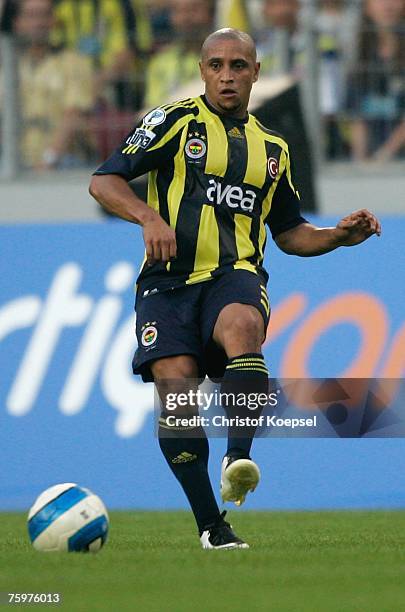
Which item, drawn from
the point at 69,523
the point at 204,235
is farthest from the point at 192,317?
the point at 69,523

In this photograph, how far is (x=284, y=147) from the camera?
279 inches

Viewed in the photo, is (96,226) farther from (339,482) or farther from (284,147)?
(284,147)

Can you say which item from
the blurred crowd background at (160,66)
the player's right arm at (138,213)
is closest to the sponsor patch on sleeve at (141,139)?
the player's right arm at (138,213)

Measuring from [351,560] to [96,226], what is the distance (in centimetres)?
489

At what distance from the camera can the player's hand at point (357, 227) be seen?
681 cm

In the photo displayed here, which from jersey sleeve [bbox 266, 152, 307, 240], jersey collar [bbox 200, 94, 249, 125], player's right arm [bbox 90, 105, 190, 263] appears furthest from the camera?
jersey sleeve [bbox 266, 152, 307, 240]

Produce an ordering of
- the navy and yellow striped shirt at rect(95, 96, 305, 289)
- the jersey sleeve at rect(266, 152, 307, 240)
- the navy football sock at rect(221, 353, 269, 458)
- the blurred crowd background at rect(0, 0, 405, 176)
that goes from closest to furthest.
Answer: the navy football sock at rect(221, 353, 269, 458)
the navy and yellow striped shirt at rect(95, 96, 305, 289)
the jersey sleeve at rect(266, 152, 307, 240)
the blurred crowd background at rect(0, 0, 405, 176)

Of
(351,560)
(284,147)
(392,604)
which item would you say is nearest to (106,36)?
(284,147)

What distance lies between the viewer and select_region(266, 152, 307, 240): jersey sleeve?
23.4 ft

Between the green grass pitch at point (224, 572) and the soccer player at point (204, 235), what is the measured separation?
421 mm

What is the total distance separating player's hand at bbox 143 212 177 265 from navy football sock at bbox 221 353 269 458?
520 mm

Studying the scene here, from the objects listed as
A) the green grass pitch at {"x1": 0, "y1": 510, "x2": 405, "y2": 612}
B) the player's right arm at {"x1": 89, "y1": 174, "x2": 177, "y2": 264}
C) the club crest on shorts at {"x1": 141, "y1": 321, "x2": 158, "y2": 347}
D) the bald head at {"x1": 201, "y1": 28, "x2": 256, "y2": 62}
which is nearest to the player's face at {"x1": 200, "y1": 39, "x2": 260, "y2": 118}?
the bald head at {"x1": 201, "y1": 28, "x2": 256, "y2": 62}

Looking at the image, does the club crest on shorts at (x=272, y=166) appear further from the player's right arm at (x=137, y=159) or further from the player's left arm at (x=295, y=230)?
the player's right arm at (x=137, y=159)

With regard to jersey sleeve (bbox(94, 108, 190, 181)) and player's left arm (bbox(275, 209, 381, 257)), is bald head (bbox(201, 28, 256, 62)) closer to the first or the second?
jersey sleeve (bbox(94, 108, 190, 181))
